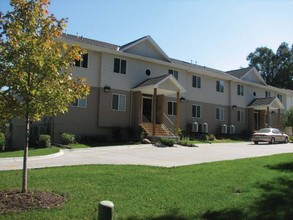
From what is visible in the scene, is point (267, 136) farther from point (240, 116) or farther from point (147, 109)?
point (147, 109)

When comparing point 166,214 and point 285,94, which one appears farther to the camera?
point 285,94

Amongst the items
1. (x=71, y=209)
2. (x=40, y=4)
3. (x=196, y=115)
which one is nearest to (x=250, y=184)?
(x=71, y=209)

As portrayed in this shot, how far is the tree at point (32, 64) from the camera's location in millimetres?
7152

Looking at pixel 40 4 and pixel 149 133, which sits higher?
pixel 40 4

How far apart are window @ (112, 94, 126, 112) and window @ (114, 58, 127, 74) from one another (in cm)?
193

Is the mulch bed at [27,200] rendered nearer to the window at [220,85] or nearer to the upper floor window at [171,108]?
the upper floor window at [171,108]

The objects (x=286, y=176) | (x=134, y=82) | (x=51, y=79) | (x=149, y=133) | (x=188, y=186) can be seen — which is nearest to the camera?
(x=51, y=79)

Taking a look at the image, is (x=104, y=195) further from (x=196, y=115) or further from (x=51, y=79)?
(x=196, y=115)

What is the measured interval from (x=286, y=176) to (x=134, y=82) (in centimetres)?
1898

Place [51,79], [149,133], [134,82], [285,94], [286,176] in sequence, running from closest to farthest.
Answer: [51,79], [286,176], [149,133], [134,82], [285,94]

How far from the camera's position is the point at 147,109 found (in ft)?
97.1

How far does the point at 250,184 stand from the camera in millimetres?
9070

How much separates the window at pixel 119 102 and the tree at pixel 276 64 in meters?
50.6

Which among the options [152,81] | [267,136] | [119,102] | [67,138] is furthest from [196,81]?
[67,138]
